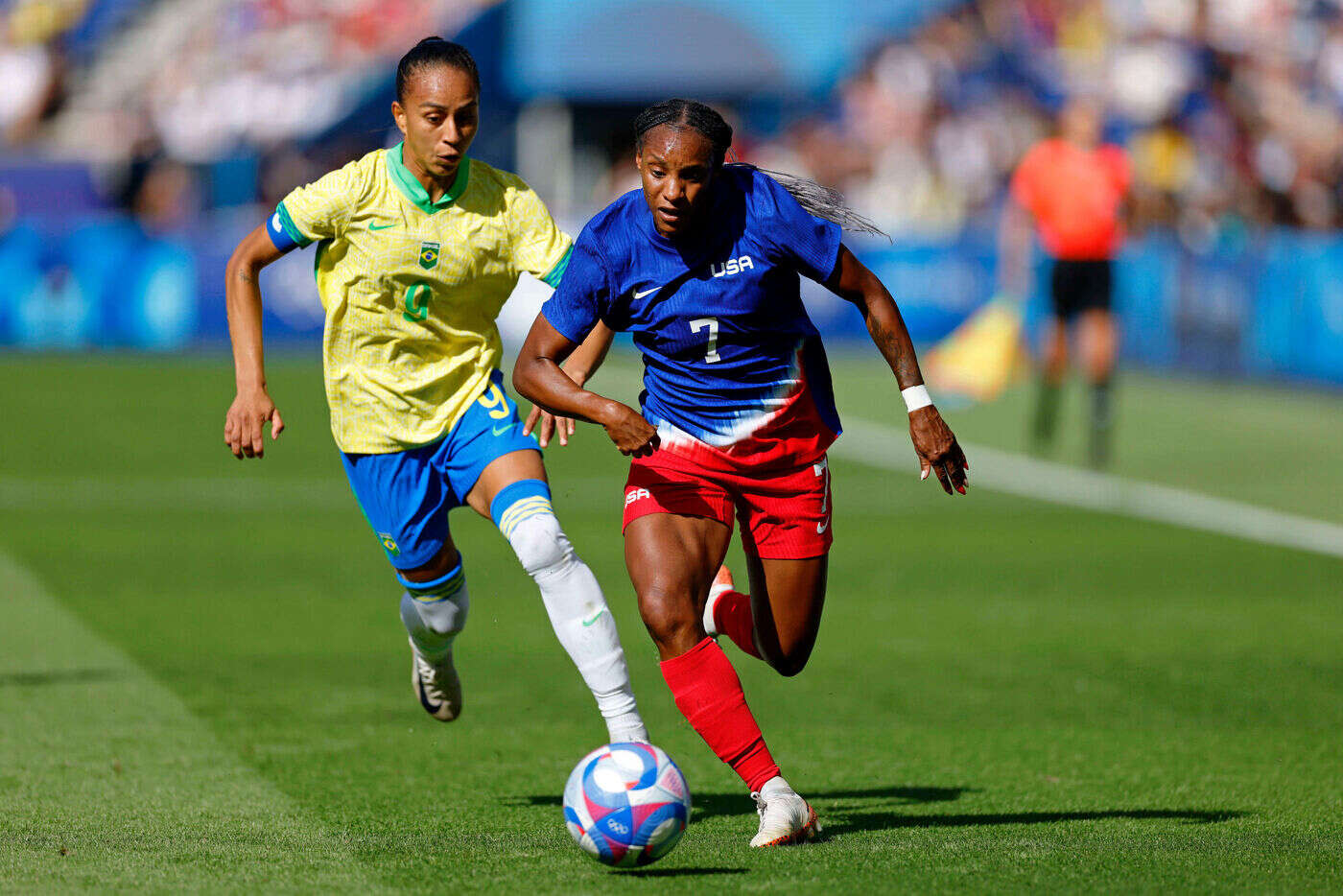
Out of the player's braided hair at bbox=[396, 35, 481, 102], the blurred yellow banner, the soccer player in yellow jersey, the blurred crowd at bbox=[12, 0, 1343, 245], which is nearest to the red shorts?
the soccer player in yellow jersey

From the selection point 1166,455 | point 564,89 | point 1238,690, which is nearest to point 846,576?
point 1238,690

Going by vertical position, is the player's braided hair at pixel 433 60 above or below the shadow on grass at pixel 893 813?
above

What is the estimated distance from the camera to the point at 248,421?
5781 millimetres

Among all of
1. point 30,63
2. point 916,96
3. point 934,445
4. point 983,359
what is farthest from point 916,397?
point 30,63

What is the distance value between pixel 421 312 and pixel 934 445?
179 cm

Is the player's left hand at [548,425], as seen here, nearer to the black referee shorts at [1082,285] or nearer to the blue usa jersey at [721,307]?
the blue usa jersey at [721,307]

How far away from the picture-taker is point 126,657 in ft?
28.3

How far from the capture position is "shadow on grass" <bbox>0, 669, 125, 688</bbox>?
26.3 ft

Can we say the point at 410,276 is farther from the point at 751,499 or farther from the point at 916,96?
the point at 916,96

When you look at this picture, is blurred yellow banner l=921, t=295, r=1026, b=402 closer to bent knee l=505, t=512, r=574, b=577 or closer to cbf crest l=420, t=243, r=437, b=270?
cbf crest l=420, t=243, r=437, b=270

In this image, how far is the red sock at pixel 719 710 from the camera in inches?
215

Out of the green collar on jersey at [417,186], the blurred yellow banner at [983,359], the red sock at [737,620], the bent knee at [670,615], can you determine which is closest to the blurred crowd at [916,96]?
the blurred yellow banner at [983,359]

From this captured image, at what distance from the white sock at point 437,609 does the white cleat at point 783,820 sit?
1.68 m

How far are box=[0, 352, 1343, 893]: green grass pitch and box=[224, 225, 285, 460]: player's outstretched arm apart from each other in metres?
1.14
